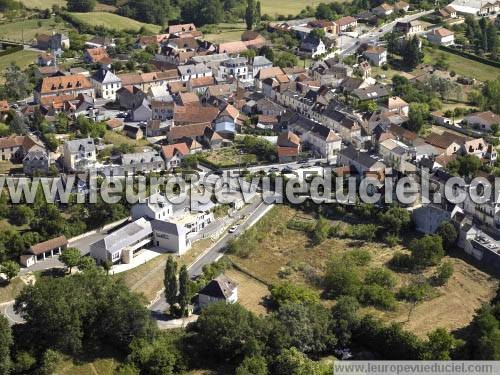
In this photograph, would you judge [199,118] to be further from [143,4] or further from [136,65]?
[143,4]

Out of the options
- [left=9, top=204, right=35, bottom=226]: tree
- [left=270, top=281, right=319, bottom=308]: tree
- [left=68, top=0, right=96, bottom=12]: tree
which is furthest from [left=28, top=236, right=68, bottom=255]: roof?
[left=68, top=0, right=96, bottom=12]: tree

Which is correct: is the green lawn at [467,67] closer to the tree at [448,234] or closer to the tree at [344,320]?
the tree at [448,234]

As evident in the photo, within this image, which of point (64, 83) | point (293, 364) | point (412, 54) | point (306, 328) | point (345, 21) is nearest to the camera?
point (293, 364)

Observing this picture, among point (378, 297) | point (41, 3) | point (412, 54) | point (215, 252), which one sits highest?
point (41, 3)

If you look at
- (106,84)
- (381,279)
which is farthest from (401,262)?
(106,84)

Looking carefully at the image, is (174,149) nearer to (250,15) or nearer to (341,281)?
(341,281)

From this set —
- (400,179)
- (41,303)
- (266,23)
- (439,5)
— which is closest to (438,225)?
(400,179)
